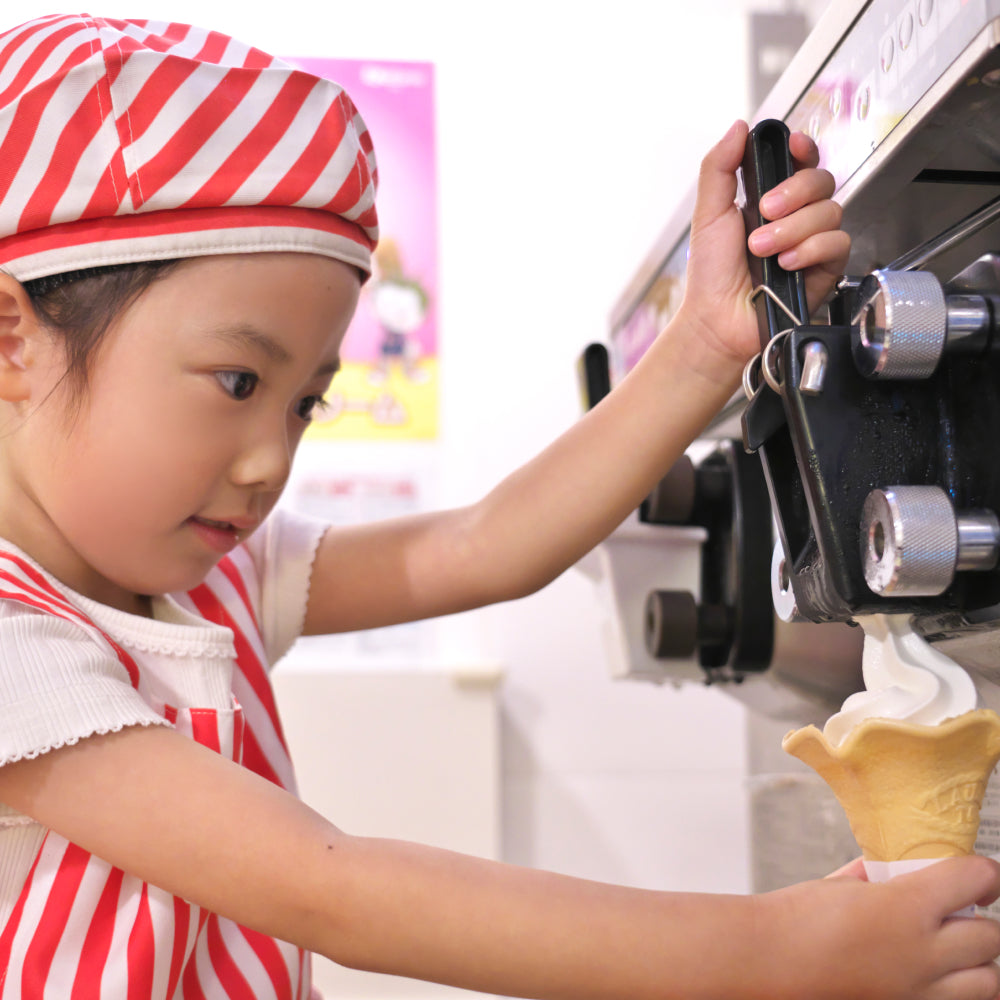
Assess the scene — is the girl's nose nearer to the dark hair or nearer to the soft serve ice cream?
the dark hair

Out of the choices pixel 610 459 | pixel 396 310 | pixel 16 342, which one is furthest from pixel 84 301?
pixel 396 310

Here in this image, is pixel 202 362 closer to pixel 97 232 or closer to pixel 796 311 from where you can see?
pixel 97 232

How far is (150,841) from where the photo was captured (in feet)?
1.49

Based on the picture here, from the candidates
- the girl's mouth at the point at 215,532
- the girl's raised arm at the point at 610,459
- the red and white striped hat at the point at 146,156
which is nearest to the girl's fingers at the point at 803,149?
the girl's raised arm at the point at 610,459

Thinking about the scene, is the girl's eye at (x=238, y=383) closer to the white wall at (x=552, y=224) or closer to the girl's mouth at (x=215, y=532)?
the girl's mouth at (x=215, y=532)

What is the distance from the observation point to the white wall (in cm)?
179

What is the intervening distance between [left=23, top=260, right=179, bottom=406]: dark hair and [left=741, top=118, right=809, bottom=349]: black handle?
0.30 meters

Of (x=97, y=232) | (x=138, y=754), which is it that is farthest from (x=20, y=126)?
(x=138, y=754)

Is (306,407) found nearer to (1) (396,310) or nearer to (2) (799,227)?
(2) (799,227)

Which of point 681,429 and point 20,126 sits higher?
point 20,126

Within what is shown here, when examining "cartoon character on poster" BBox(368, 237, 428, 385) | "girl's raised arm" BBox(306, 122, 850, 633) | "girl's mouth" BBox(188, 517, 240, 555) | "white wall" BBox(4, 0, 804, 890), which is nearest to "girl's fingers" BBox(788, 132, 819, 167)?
"girl's raised arm" BBox(306, 122, 850, 633)

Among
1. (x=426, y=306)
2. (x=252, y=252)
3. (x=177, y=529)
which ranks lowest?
(x=177, y=529)

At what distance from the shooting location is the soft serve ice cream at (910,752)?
38cm

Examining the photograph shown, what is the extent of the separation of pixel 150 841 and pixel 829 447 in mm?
332
